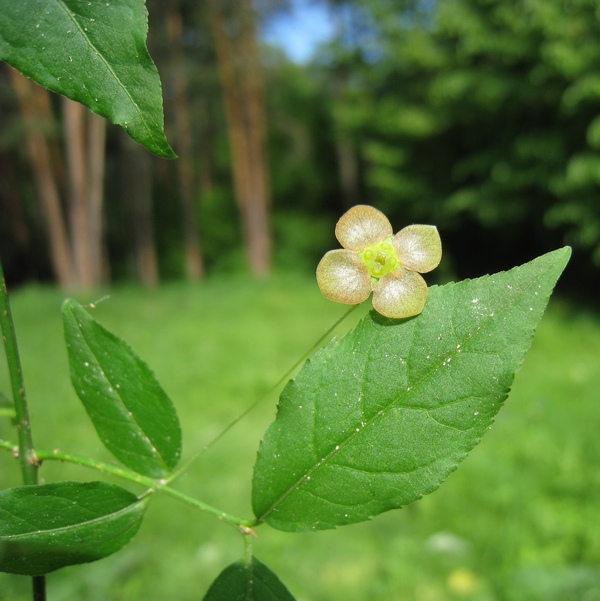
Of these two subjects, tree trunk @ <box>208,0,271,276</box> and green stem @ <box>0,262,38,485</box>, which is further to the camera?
tree trunk @ <box>208,0,271,276</box>

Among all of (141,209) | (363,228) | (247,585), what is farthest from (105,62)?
(141,209)

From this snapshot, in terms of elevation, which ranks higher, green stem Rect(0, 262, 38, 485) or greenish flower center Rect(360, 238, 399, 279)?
greenish flower center Rect(360, 238, 399, 279)

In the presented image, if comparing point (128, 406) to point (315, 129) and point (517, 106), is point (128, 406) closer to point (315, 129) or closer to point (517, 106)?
point (517, 106)

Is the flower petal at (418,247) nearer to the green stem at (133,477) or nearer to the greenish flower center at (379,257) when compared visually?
the greenish flower center at (379,257)

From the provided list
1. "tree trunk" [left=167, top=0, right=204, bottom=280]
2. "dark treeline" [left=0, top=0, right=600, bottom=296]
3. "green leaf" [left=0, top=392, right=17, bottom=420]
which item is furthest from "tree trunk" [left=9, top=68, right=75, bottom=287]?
"green leaf" [left=0, top=392, right=17, bottom=420]

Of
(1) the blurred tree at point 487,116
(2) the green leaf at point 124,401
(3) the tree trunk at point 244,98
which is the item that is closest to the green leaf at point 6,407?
(2) the green leaf at point 124,401

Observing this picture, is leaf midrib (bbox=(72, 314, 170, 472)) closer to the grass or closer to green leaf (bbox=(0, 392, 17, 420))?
green leaf (bbox=(0, 392, 17, 420))

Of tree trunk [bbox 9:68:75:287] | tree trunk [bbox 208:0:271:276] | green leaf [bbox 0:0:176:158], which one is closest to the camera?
green leaf [bbox 0:0:176:158]

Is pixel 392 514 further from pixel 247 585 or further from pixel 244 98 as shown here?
pixel 244 98
